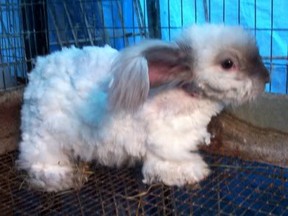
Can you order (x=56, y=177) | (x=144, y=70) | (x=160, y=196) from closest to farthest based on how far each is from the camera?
(x=144, y=70) < (x=160, y=196) < (x=56, y=177)

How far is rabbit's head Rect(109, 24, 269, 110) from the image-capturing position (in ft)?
4.95

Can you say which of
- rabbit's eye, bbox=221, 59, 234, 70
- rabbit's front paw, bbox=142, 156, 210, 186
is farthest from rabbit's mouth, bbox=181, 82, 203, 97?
rabbit's front paw, bbox=142, 156, 210, 186

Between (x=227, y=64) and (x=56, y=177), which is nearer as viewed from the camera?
(x=227, y=64)

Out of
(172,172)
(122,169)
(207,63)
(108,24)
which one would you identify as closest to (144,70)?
(207,63)

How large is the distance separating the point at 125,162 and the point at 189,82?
456 mm

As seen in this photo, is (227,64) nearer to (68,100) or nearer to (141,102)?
(141,102)

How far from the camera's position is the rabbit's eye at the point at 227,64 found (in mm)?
1515

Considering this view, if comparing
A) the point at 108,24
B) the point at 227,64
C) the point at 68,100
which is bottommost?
the point at 68,100

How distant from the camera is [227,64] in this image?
4.99 ft

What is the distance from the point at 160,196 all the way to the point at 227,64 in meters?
0.54

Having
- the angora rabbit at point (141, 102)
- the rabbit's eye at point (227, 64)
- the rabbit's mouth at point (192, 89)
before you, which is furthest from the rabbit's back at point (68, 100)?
the rabbit's eye at point (227, 64)

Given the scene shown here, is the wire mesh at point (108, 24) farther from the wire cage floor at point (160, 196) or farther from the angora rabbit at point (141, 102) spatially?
the wire cage floor at point (160, 196)

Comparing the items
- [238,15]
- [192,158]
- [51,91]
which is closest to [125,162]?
[192,158]

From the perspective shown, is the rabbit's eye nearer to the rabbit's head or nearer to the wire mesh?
the rabbit's head
